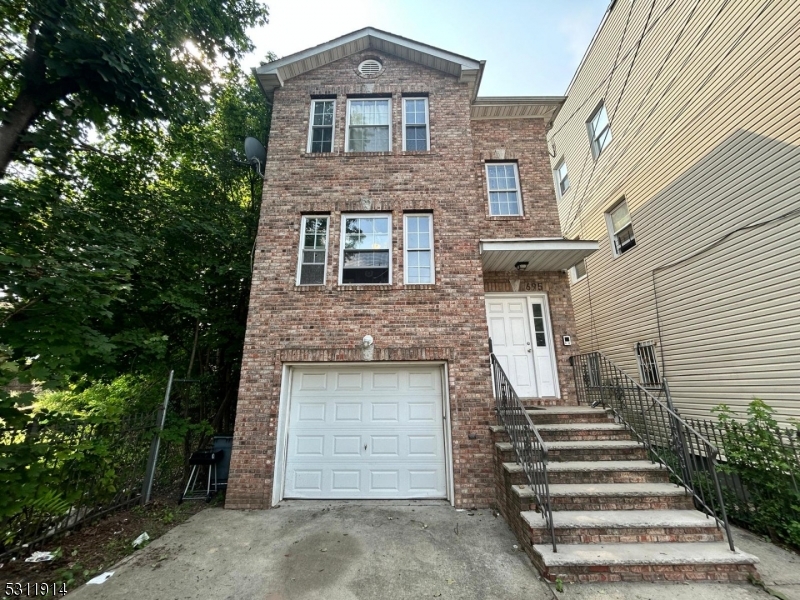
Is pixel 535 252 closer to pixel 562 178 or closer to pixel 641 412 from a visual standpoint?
pixel 641 412

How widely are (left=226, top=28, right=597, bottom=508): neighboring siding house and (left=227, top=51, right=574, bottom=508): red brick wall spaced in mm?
30

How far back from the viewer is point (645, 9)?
8.24 metres

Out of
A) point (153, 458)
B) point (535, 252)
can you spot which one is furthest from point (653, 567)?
point (153, 458)

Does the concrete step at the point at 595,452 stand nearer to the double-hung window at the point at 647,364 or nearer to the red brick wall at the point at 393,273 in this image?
the red brick wall at the point at 393,273

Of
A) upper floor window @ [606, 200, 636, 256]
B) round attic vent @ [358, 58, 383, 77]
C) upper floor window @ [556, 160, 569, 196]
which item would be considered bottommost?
upper floor window @ [606, 200, 636, 256]

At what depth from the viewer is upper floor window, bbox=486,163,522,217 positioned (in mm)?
7723

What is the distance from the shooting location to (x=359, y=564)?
140 inches

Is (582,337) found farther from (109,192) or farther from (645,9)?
(109,192)

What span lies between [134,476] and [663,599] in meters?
7.02

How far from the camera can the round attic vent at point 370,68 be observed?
7496mm

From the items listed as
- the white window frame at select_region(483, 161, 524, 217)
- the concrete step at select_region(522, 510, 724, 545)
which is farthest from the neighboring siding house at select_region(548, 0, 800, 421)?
the concrete step at select_region(522, 510, 724, 545)

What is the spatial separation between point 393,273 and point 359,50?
5636 mm

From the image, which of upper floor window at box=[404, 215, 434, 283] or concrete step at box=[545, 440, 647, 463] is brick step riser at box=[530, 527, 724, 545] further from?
upper floor window at box=[404, 215, 434, 283]

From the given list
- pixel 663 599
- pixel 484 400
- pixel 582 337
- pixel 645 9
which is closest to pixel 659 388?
pixel 582 337
